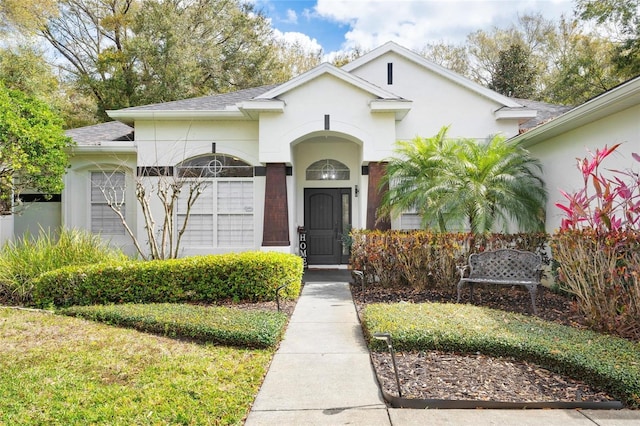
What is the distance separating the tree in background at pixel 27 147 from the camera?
937cm

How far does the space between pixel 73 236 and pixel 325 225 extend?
6730 millimetres

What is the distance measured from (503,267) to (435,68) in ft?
22.5

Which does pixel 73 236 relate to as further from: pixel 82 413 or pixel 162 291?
pixel 82 413

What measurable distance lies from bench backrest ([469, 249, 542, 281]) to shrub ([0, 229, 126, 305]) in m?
6.99

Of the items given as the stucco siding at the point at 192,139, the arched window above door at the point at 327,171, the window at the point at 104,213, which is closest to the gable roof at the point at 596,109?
the arched window above door at the point at 327,171

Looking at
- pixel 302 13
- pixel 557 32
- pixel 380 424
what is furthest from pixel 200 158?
pixel 557 32

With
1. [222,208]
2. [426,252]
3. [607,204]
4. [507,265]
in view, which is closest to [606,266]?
[607,204]

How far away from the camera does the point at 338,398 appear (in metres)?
4.04

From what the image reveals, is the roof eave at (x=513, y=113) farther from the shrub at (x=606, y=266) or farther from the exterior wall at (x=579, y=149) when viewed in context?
the shrub at (x=606, y=266)

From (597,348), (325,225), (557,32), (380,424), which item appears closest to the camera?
(380,424)

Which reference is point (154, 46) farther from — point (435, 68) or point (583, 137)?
point (583, 137)

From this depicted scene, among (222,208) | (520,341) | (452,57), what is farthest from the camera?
(452,57)

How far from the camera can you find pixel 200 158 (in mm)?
11891

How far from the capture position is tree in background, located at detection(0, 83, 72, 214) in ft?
30.7
